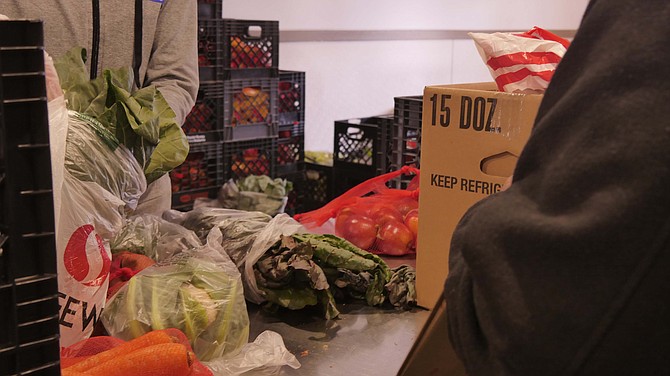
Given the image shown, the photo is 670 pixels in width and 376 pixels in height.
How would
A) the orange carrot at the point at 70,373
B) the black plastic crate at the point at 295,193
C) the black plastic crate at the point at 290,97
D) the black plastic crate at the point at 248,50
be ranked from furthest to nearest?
the black plastic crate at the point at 295,193
the black plastic crate at the point at 290,97
the black plastic crate at the point at 248,50
the orange carrot at the point at 70,373

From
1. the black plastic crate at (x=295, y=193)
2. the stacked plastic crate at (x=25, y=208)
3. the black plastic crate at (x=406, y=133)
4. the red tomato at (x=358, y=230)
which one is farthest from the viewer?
the black plastic crate at (x=295, y=193)

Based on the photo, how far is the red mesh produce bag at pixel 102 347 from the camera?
1.29 meters

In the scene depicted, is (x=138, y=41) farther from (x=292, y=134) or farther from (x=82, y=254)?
(x=292, y=134)

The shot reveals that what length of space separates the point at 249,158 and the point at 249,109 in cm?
25

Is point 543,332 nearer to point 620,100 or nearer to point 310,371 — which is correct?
point 620,100

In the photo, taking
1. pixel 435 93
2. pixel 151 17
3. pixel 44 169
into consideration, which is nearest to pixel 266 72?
Answer: pixel 151 17

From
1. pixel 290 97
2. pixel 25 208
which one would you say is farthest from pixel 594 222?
pixel 290 97

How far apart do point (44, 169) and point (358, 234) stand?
1.24 meters

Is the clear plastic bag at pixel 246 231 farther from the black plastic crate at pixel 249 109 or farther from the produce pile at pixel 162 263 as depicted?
the black plastic crate at pixel 249 109

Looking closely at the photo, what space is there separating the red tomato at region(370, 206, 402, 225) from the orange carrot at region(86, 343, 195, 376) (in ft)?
3.07

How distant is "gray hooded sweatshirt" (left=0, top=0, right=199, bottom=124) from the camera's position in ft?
6.83

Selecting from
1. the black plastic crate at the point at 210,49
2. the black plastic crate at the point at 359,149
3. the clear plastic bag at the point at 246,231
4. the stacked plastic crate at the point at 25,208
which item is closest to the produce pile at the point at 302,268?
the clear plastic bag at the point at 246,231

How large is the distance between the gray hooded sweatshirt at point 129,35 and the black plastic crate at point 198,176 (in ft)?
4.22

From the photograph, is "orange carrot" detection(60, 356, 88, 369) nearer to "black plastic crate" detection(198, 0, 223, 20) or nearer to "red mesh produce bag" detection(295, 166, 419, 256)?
"red mesh produce bag" detection(295, 166, 419, 256)
